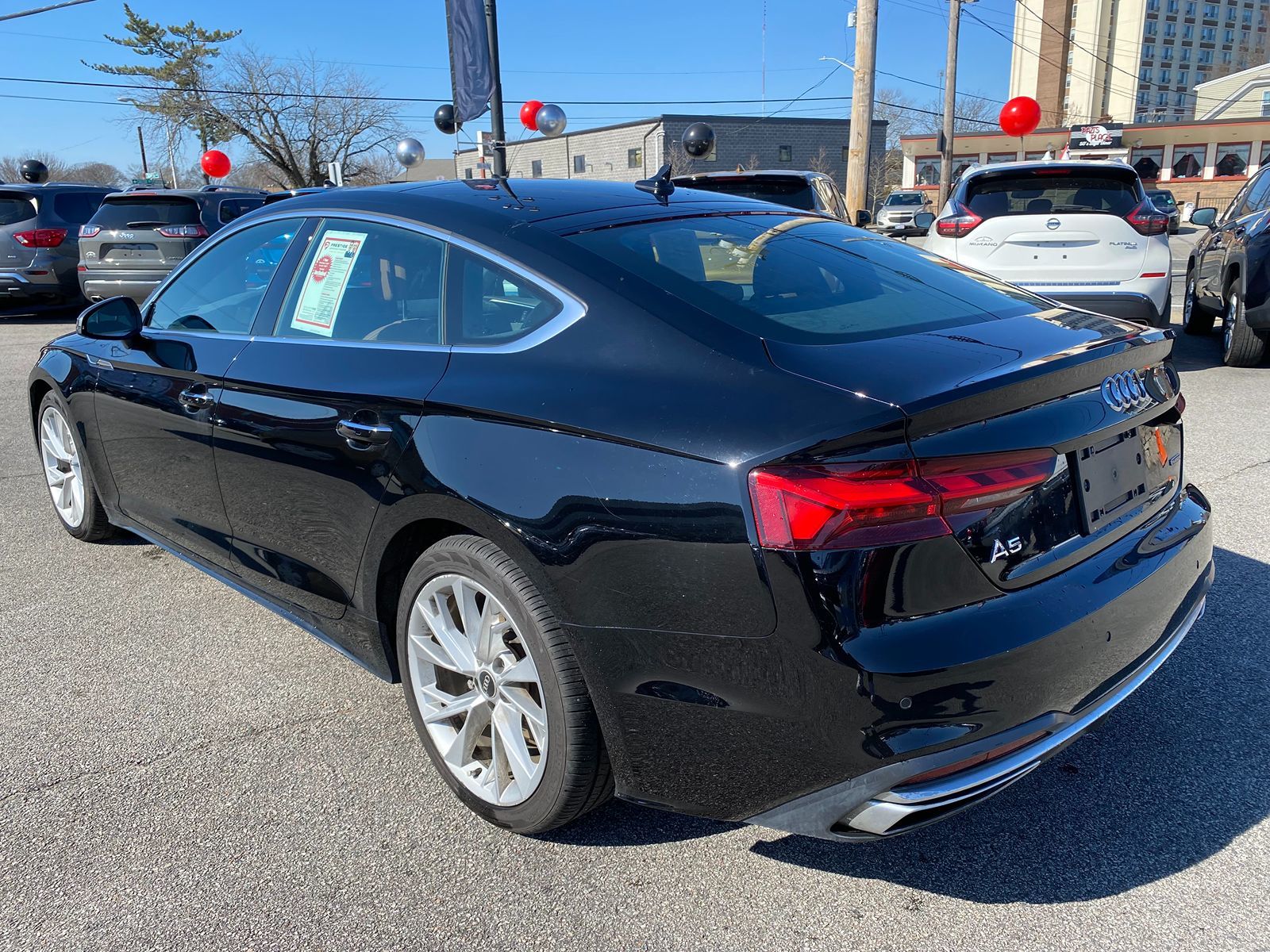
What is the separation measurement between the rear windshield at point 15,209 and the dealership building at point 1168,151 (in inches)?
1802

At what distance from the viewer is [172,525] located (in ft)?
12.1

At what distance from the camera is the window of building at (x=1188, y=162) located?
175 feet

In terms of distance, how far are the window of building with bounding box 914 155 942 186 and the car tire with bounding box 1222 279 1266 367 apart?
51.3 m

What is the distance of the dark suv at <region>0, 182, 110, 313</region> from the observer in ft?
43.3

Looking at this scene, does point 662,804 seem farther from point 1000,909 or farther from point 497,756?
point 1000,909

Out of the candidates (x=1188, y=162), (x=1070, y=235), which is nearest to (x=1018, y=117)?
(x=1070, y=235)

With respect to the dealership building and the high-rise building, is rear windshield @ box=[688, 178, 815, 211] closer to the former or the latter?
the dealership building

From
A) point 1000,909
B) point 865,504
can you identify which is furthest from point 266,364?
point 1000,909

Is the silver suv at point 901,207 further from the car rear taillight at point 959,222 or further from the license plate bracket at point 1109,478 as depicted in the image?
the license plate bracket at point 1109,478

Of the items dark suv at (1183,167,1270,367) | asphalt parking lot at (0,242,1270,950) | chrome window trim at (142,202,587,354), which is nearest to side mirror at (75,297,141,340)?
chrome window trim at (142,202,587,354)

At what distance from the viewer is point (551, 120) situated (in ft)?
52.4

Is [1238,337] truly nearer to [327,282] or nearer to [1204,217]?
[1204,217]

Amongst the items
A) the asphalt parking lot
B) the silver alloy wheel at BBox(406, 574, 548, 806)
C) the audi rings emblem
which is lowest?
the asphalt parking lot

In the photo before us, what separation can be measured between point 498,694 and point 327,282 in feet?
4.72
